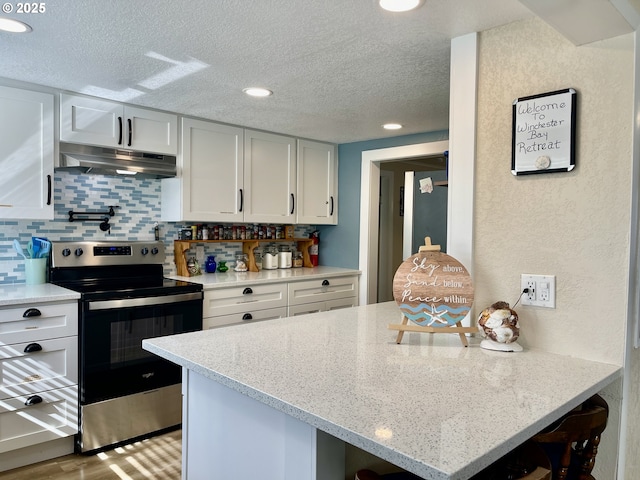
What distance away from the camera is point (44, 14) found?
1.78 metres

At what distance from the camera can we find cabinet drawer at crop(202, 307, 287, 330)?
10.7ft

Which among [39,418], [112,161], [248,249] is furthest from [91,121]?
[39,418]

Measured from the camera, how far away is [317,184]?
4.34 meters

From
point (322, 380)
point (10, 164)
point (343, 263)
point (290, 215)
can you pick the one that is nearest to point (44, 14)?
point (10, 164)

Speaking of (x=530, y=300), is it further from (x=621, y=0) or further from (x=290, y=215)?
(x=290, y=215)

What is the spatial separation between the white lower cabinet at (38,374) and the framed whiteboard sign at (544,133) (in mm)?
2357

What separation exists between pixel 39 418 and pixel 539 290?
8.39 ft

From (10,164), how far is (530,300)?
270cm

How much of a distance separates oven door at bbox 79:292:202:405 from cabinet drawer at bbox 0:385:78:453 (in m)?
0.09

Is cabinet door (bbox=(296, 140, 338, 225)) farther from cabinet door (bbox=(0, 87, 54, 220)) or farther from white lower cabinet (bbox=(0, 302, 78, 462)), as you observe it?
white lower cabinet (bbox=(0, 302, 78, 462))

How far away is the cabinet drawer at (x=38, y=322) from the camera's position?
241 centimetres
